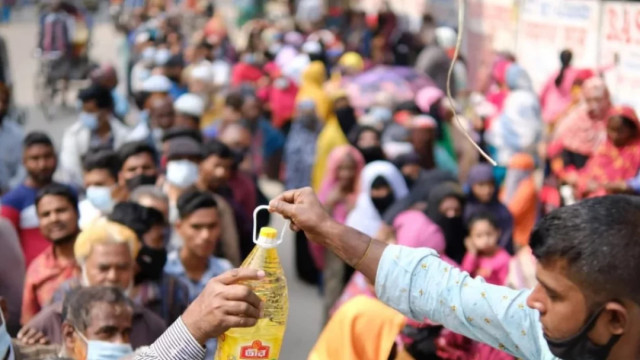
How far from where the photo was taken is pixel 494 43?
14.8 metres

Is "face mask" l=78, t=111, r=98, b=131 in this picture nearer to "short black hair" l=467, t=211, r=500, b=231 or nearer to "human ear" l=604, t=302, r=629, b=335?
"short black hair" l=467, t=211, r=500, b=231

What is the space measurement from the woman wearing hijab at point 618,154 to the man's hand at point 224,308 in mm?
5585

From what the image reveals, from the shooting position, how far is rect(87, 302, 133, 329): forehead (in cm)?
365

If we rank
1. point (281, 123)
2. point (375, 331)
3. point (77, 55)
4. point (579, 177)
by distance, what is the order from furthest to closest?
point (77, 55)
point (281, 123)
point (579, 177)
point (375, 331)

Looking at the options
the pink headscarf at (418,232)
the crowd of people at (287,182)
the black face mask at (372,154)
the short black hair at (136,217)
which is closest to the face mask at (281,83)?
the crowd of people at (287,182)

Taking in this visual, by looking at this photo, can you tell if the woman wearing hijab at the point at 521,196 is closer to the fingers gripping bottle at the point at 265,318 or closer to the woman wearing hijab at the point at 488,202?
the woman wearing hijab at the point at 488,202

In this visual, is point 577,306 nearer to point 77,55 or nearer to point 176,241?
point 176,241

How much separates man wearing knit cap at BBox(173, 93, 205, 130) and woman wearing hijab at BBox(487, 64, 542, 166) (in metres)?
2.77

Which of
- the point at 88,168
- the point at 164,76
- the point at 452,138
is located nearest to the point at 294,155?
the point at 452,138

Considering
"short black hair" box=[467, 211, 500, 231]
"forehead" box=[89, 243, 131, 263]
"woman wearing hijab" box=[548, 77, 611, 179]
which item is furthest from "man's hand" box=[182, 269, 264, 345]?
"woman wearing hijab" box=[548, 77, 611, 179]

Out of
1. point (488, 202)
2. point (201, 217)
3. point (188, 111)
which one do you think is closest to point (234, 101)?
point (188, 111)

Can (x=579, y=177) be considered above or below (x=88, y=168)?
below

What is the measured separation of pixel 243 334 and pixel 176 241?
3351 mm

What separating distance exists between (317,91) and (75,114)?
7809mm
